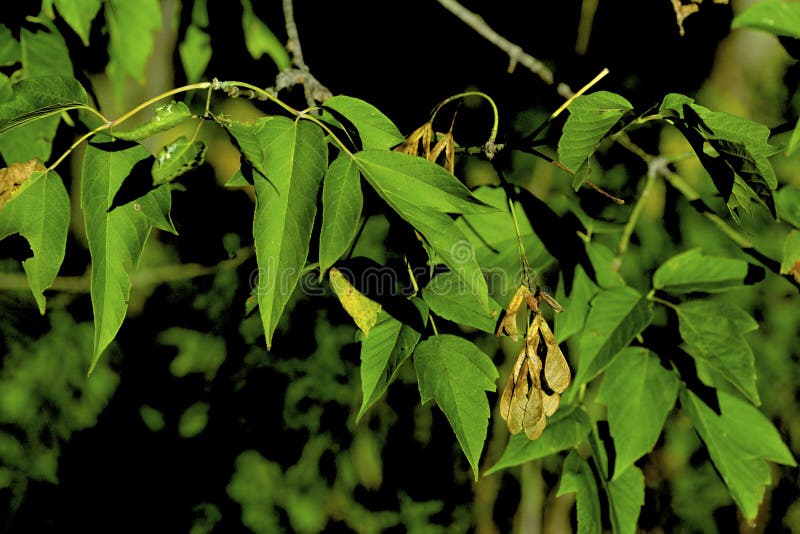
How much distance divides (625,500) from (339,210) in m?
0.49

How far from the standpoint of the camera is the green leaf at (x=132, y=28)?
95cm

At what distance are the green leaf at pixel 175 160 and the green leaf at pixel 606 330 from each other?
1.48ft

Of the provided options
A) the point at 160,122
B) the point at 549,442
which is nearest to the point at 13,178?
the point at 160,122

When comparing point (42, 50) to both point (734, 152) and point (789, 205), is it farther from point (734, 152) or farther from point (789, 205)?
point (789, 205)

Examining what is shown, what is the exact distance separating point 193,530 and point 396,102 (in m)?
1.24

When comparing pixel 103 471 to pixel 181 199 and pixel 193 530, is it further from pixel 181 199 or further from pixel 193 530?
pixel 181 199

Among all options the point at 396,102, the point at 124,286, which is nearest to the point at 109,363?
the point at 396,102

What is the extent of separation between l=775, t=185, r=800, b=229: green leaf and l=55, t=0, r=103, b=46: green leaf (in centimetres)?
87

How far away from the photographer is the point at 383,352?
616mm

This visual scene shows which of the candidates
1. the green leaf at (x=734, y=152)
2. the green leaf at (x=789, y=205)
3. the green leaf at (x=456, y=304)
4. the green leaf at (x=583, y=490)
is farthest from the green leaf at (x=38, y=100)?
the green leaf at (x=789, y=205)

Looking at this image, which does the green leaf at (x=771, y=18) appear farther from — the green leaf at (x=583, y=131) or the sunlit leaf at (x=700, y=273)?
the sunlit leaf at (x=700, y=273)

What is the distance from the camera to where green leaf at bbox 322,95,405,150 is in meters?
0.62

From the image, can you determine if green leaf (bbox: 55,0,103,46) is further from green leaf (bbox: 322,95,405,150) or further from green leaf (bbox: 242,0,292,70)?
green leaf (bbox: 322,95,405,150)

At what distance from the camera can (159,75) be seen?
161 centimetres
